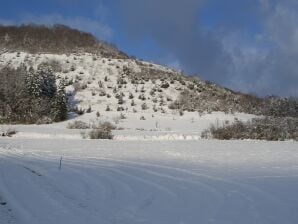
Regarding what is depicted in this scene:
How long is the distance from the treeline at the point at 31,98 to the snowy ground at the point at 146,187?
35.9 feet

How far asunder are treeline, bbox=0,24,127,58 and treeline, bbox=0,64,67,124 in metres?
10.9

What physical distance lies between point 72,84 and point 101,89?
1.92m

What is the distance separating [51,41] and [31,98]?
1707cm

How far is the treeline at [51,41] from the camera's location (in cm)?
3936

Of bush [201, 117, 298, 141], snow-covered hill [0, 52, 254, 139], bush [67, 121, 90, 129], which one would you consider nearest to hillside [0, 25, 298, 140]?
snow-covered hill [0, 52, 254, 139]

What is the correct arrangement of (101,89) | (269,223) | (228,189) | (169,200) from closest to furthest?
1. (269,223)
2. (169,200)
3. (228,189)
4. (101,89)

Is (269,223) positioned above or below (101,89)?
below

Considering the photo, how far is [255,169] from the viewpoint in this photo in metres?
10.8

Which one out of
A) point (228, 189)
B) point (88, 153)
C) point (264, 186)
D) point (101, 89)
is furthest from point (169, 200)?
point (101, 89)

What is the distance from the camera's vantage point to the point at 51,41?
4234 centimetres

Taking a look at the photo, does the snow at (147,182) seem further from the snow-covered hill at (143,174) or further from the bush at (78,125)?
the bush at (78,125)

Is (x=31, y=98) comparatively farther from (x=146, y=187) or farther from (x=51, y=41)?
(x=146, y=187)

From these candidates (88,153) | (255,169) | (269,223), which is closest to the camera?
(269,223)

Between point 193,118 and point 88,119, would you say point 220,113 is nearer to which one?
point 193,118
